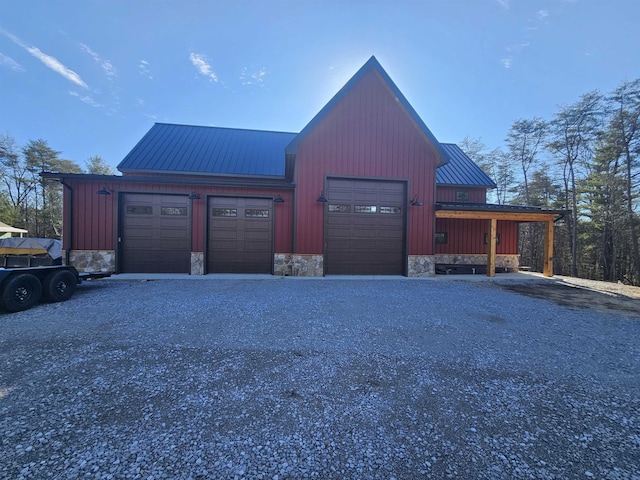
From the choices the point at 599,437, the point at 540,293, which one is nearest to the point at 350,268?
the point at 540,293

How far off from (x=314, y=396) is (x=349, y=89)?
9.85 metres

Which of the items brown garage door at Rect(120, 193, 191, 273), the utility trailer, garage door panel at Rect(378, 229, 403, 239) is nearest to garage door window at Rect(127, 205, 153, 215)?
brown garage door at Rect(120, 193, 191, 273)

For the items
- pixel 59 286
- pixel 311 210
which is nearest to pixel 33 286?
pixel 59 286

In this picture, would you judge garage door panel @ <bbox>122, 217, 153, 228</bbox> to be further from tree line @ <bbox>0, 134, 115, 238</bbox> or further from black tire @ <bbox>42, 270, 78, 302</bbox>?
tree line @ <bbox>0, 134, 115, 238</bbox>

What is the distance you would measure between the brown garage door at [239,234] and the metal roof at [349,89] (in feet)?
8.29

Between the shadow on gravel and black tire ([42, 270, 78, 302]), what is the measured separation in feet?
37.7

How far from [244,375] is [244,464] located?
45.7 inches

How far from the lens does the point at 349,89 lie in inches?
368

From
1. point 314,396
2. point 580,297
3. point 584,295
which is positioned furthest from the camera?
point 584,295

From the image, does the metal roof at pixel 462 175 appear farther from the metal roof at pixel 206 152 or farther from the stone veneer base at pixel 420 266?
the metal roof at pixel 206 152

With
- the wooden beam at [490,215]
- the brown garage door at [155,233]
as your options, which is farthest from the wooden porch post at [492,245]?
the brown garage door at [155,233]

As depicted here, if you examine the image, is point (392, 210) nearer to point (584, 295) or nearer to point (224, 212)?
point (584, 295)

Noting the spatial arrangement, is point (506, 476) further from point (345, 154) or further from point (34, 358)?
point (345, 154)

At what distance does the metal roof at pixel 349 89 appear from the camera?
30.0ft
